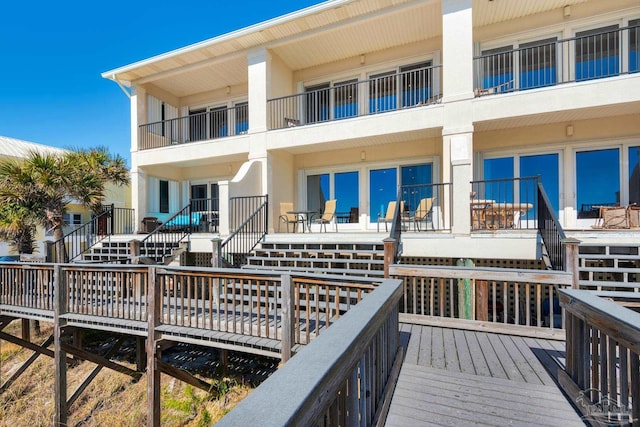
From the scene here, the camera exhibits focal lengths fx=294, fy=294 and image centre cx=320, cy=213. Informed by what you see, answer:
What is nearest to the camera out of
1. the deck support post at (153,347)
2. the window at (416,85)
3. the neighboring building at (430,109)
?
the deck support post at (153,347)

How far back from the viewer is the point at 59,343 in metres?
6.09

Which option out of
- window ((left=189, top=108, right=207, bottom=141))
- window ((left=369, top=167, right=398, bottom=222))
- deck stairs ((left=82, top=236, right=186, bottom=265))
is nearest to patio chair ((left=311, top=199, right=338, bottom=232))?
window ((left=369, top=167, right=398, bottom=222))

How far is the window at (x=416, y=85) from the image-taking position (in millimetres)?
9352

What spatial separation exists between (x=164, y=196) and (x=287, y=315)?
12350mm

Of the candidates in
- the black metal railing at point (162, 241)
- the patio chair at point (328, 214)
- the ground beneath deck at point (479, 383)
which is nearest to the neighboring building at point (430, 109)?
the patio chair at point (328, 214)

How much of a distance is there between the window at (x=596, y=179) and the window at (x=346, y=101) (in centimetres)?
670

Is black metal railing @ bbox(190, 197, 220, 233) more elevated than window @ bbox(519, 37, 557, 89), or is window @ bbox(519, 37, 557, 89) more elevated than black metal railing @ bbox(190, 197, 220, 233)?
window @ bbox(519, 37, 557, 89)

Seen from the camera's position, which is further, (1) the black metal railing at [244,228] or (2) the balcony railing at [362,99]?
(2) the balcony railing at [362,99]

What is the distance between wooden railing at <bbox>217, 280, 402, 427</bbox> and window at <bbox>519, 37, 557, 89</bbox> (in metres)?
9.09

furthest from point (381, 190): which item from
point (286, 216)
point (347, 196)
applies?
point (286, 216)

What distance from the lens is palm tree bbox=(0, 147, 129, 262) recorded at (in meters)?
8.80

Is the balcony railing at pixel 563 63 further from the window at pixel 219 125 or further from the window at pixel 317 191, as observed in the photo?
the window at pixel 219 125

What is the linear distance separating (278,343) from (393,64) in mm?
9285

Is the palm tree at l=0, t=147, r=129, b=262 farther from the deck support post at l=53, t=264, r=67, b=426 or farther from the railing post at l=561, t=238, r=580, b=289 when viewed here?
the railing post at l=561, t=238, r=580, b=289
